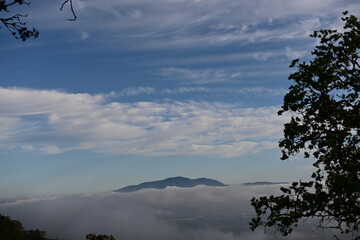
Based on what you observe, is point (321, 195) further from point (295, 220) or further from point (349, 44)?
point (349, 44)

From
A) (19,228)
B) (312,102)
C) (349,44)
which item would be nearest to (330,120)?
(312,102)

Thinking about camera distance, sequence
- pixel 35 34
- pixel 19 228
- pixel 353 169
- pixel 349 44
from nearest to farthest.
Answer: pixel 35 34 < pixel 353 169 < pixel 349 44 < pixel 19 228

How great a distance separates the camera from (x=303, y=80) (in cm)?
1969

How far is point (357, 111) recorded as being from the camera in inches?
741

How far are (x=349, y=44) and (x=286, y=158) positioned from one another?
653cm

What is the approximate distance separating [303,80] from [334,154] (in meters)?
3.97

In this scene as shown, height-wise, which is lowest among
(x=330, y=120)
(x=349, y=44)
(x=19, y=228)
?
(x=19, y=228)

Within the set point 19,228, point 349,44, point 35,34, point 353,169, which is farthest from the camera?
point 19,228

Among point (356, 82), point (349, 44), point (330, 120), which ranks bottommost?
point (330, 120)

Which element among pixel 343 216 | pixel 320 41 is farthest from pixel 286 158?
pixel 320 41

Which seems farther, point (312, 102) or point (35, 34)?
point (312, 102)

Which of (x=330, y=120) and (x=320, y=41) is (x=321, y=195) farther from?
(x=320, y=41)

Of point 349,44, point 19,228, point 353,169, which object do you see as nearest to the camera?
point 353,169

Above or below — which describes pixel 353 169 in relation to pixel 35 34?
below
